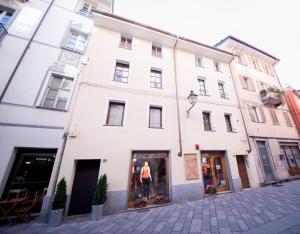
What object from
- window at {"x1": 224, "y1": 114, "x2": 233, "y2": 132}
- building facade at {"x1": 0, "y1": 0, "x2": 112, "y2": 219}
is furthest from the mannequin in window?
window at {"x1": 224, "y1": 114, "x2": 233, "y2": 132}

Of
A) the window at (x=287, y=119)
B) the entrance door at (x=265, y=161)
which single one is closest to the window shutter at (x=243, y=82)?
the entrance door at (x=265, y=161)

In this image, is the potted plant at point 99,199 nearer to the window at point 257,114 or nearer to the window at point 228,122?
the window at point 228,122

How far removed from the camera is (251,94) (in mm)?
12664

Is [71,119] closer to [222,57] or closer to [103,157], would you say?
[103,157]

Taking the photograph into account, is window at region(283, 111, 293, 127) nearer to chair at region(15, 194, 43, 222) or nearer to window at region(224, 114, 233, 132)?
window at region(224, 114, 233, 132)

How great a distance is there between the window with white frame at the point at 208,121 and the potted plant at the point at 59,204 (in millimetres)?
9048

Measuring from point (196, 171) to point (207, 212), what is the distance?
2.58m

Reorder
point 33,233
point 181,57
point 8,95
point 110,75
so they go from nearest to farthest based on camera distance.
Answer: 1. point 33,233
2. point 8,95
3. point 110,75
4. point 181,57

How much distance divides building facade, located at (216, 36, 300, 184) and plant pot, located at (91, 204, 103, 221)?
1122 cm

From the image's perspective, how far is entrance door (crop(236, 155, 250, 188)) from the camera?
951cm

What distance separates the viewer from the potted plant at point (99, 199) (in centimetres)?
552

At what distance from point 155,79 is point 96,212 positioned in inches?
338

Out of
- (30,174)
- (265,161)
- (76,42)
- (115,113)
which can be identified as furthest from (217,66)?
(30,174)

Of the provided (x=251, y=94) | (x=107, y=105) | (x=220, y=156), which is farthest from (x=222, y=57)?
(x=107, y=105)
